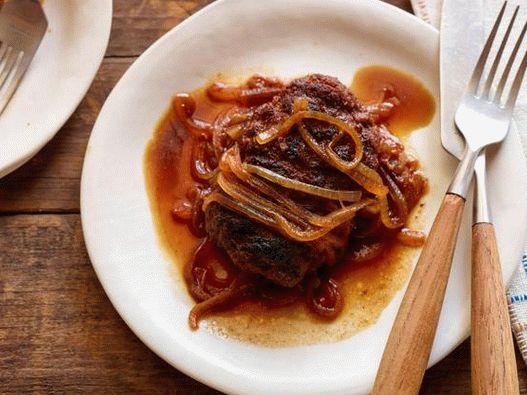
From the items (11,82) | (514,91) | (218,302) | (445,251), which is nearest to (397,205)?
(445,251)

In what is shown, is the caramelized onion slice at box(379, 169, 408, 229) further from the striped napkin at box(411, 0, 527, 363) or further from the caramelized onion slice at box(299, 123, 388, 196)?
the striped napkin at box(411, 0, 527, 363)

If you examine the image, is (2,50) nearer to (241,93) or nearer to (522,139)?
(241,93)

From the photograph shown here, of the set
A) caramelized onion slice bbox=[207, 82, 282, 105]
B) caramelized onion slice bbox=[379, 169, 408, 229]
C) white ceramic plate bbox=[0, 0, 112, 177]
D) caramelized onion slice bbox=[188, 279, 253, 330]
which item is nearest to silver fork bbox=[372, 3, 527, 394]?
caramelized onion slice bbox=[379, 169, 408, 229]

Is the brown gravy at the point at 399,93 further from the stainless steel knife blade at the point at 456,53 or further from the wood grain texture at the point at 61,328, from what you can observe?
the wood grain texture at the point at 61,328

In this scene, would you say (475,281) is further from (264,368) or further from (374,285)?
(264,368)

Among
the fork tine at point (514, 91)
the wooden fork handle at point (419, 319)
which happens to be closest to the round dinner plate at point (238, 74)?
the fork tine at point (514, 91)

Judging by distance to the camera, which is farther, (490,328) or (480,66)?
(480,66)

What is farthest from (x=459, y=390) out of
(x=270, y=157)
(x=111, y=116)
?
(x=111, y=116)
